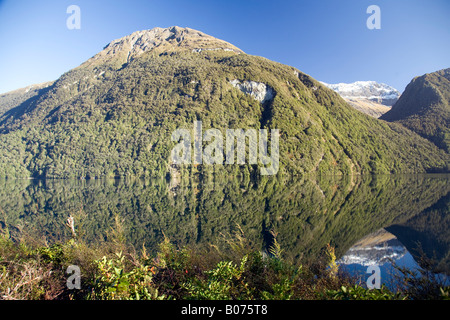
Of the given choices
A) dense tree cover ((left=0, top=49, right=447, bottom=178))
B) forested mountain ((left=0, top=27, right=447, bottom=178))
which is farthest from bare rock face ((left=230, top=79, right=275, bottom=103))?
dense tree cover ((left=0, top=49, right=447, bottom=178))

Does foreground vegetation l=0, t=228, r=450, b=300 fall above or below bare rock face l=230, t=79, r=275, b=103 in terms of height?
below

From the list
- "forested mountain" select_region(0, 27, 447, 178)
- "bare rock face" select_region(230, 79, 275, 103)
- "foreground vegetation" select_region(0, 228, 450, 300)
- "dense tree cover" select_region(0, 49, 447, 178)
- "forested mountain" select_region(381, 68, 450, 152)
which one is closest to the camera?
"foreground vegetation" select_region(0, 228, 450, 300)

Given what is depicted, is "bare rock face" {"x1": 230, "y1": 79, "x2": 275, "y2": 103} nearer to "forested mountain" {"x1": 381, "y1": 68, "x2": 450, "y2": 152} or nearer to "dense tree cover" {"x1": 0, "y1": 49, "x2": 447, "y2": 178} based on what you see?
"dense tree cover" {"x1": 0, "y1": 49, "x2": 447, "y2": 178}

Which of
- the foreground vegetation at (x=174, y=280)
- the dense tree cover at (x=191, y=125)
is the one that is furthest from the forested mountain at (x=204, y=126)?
the foreground vegetation at (x=174, y=280)

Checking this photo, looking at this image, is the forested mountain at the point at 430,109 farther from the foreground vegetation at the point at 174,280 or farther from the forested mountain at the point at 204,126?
the foreground vegetation at the point at 174,280

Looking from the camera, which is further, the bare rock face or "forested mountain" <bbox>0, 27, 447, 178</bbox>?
the bare rock face

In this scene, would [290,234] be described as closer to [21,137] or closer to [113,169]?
[113,169]
